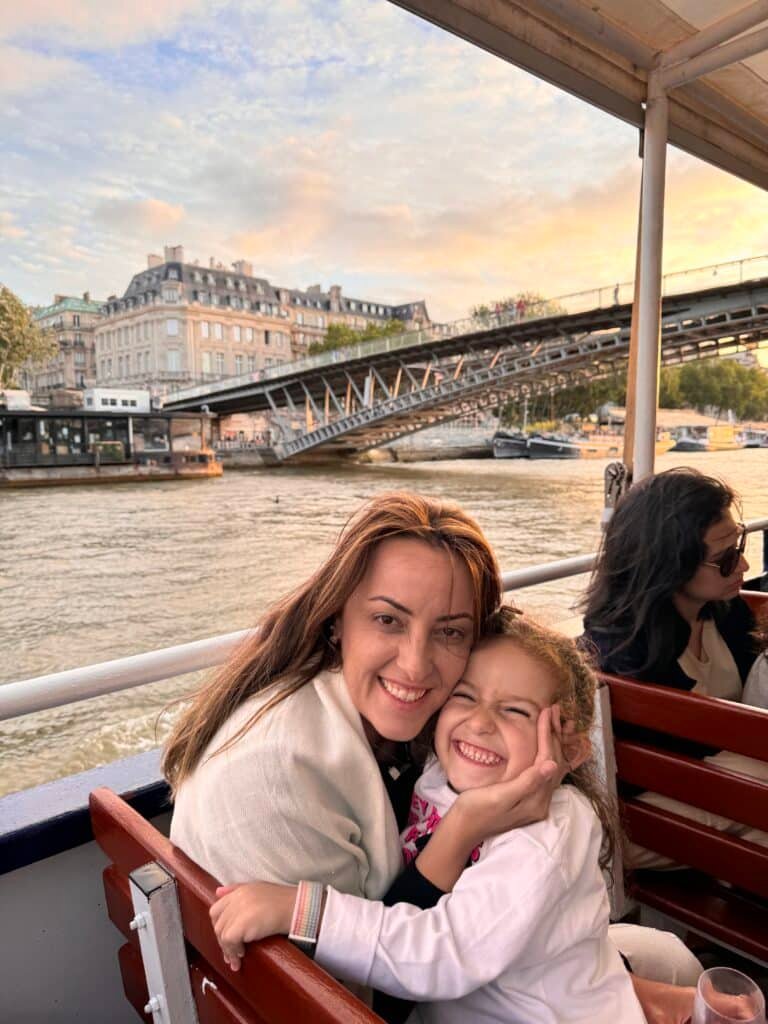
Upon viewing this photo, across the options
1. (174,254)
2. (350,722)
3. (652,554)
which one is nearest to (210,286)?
(174,254)

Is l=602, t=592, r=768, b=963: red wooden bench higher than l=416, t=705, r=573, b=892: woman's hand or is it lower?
lower

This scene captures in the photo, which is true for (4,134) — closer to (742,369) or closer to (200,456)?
(200,456)

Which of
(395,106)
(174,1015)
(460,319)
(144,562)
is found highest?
(395,106)

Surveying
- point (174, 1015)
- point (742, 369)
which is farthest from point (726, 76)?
point (742, 369)

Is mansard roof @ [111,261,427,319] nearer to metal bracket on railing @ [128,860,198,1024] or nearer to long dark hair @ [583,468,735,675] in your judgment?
long dark hair @ [583,468,735,675]

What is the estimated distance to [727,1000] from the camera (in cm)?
60

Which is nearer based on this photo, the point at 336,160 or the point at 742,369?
the point at 742,369

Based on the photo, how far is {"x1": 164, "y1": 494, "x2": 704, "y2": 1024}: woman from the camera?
59 cm

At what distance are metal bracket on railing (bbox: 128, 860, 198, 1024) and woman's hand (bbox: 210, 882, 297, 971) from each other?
6cm

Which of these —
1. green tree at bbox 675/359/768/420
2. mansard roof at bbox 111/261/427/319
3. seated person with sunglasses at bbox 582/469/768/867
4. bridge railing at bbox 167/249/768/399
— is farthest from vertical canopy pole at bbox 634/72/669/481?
mansard roof at bbox 111/261/427/319

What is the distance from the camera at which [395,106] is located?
1688cm

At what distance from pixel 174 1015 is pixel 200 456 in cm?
1886

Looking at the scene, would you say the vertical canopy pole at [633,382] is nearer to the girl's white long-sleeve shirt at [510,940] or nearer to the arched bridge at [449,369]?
the girl's white long-sleeve shirt at [510,940]

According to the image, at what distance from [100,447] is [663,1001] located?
57.4ft
